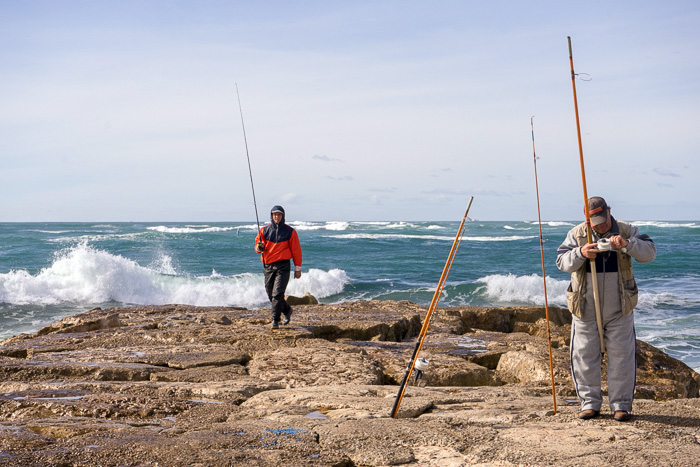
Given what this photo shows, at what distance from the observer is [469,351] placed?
686 cm

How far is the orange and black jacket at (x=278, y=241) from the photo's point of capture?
766cm

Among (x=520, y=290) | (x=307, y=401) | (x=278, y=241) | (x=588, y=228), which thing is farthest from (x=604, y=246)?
(x=520, y=290)

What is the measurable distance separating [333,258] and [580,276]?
2706 cm

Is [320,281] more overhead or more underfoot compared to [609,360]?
more underfoot

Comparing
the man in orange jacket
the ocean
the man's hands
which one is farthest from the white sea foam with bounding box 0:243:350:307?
the man's hands

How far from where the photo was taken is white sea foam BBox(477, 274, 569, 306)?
18781 millimetres

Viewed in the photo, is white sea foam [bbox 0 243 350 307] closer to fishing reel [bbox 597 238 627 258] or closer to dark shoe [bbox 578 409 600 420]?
dark shoe [bbox 578 409 600 420]

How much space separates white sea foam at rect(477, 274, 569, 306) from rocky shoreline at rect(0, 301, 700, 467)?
36.6 ft

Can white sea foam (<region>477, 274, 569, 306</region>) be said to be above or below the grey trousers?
below

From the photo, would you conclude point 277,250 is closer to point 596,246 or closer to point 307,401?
point 307,401

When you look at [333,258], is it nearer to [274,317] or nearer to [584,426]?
[274,317]

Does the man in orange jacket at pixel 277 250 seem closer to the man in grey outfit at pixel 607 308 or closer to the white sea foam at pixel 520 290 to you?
the man in grey outfit at pixel 607 308

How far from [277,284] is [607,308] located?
14.8 feet

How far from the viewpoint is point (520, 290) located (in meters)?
19.8
